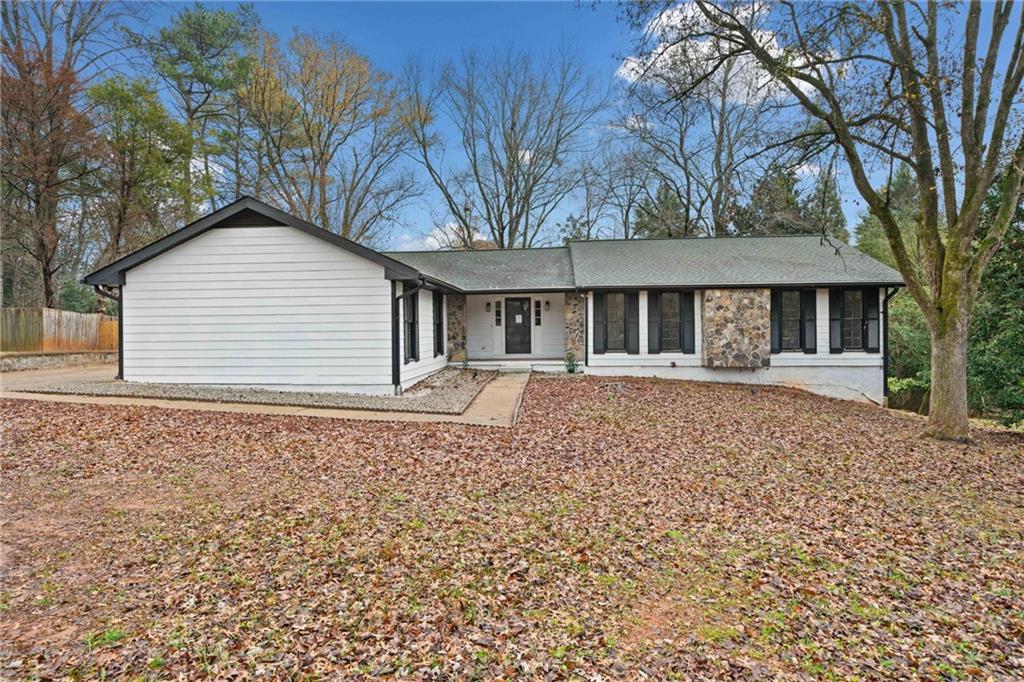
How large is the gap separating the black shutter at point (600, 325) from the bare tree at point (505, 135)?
1289 centimetres

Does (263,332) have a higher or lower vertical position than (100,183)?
lower

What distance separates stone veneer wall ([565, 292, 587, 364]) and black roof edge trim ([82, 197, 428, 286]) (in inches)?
249

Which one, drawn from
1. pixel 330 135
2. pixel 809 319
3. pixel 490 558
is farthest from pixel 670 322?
pixel 330 135

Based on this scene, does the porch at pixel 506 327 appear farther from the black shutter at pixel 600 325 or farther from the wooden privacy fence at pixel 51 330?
the wooden privacy fence at pixel 51 330

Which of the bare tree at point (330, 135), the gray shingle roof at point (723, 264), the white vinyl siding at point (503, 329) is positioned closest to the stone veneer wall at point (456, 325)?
the white vinyl siding at point (503, 329)

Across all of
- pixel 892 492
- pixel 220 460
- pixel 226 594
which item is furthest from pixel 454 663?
pixel 892 492

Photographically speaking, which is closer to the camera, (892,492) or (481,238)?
(892,492)

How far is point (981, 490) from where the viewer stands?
6.46 metres

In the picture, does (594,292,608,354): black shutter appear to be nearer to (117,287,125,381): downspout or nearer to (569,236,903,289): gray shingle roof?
(569,236,903,289): gray shingle roof

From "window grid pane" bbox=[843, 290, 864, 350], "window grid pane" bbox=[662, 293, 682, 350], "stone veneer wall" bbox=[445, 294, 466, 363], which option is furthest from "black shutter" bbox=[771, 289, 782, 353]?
"stone veneer wall" bbox=[445, 294, 466, 363]

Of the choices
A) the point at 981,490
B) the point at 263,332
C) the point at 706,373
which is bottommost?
the point at 981,490

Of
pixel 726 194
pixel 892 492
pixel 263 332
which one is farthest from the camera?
pixel 726 194

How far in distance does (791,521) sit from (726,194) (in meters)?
24.1

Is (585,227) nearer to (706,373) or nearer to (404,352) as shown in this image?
(706,373)
